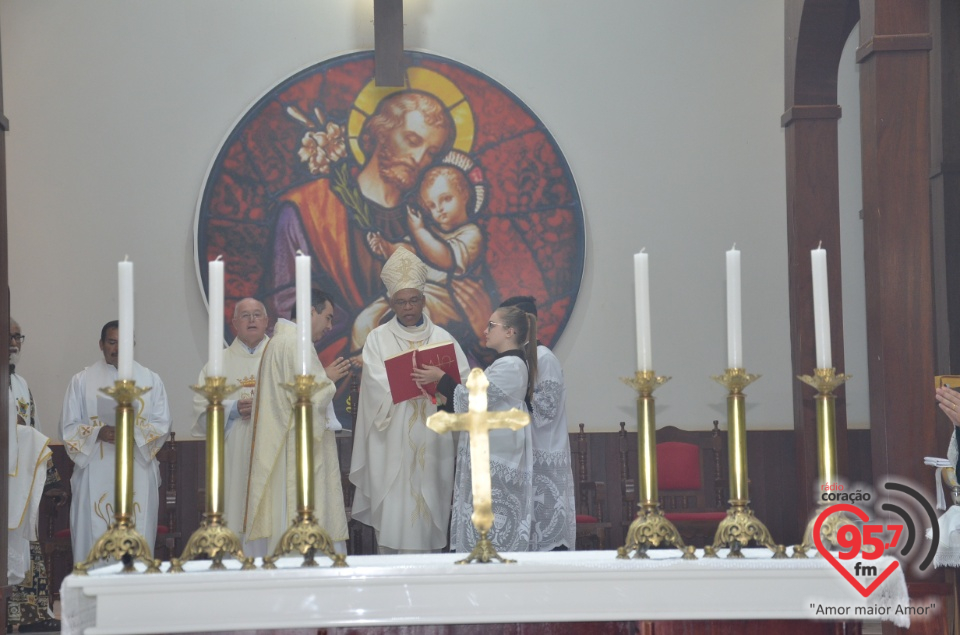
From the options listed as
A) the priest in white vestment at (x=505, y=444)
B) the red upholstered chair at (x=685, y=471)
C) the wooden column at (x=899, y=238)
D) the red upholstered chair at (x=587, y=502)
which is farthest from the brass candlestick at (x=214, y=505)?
the red upholstered chair at (x=685, y=471)

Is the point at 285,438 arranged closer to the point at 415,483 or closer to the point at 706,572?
the point at 415,483

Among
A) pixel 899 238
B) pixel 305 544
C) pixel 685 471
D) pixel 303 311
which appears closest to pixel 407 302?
pixel 685 471

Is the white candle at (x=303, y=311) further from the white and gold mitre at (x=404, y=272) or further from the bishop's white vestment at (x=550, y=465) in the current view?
the white and gold mitre at (x=404, y=272)

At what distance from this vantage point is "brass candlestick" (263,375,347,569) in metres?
2.79

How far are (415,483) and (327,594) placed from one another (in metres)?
4.65

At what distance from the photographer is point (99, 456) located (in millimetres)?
7172

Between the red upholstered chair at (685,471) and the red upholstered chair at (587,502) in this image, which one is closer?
the red upholstered chair at (587,502)

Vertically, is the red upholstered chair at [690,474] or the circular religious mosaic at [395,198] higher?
the circular religious mosaic at [395,198]

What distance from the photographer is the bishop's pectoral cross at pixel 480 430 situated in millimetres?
2758

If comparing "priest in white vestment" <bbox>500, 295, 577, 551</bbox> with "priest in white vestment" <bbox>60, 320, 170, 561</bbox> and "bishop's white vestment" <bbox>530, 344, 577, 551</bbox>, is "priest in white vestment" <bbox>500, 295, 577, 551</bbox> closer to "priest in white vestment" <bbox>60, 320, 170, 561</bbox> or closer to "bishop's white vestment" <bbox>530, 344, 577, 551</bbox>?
"bishop's white vestment" <bbox>530, 344, 577, 551</bbox>

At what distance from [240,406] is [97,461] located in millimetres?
1083

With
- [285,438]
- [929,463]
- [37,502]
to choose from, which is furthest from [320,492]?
[929,463]

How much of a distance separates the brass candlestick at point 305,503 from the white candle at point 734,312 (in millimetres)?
1071

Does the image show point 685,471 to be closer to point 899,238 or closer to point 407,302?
point 407,302
